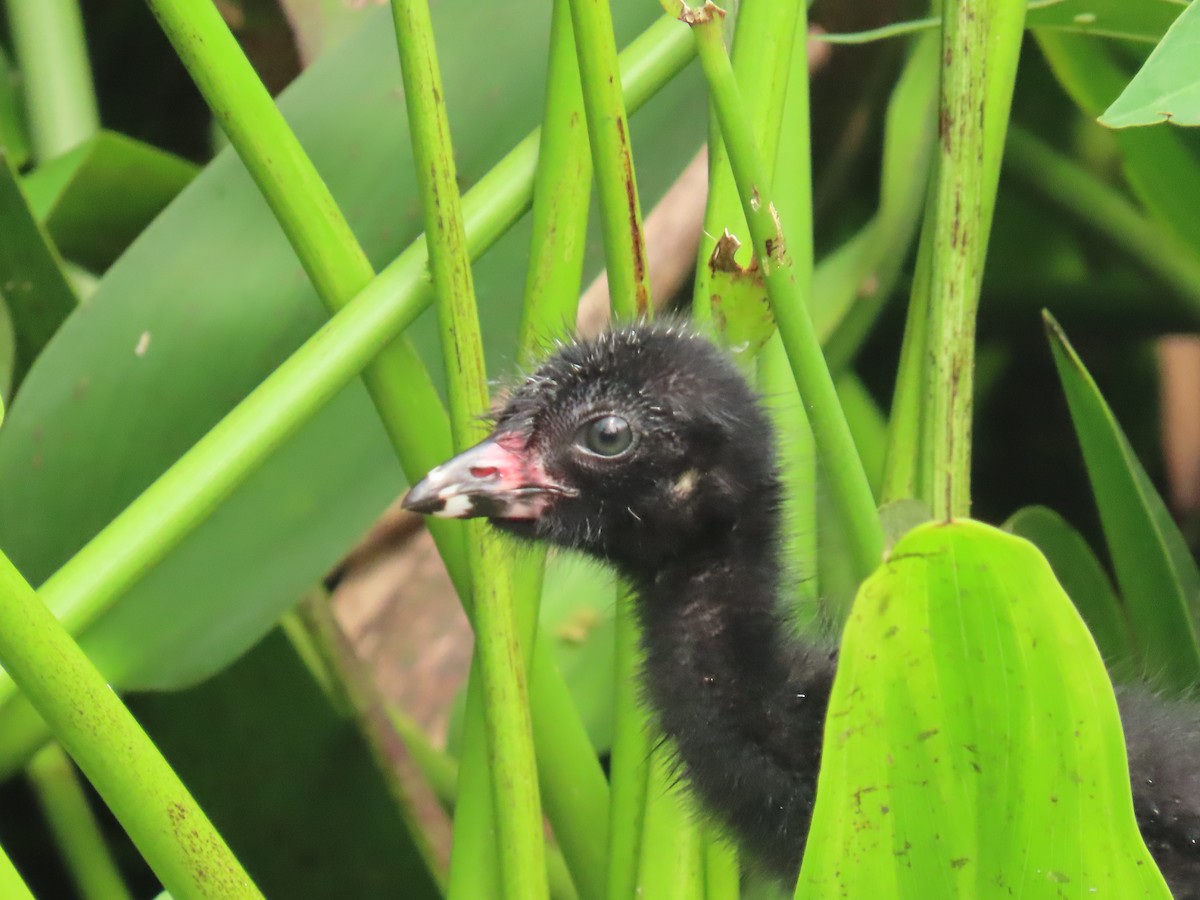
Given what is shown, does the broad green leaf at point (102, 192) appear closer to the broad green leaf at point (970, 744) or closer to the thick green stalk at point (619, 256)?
the thick green stalk at point (619, 256)

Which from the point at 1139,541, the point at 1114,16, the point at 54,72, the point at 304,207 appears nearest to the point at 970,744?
the point at 304,207

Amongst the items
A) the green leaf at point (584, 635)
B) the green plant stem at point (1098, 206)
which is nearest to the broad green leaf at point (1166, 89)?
the green leaf at point (584, 635)

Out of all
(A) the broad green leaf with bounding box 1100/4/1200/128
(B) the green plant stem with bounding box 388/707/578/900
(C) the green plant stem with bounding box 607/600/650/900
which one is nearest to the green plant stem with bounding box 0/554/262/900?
(C) the green plant stem with bounding box 607/600/650/900

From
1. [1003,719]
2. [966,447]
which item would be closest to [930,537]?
[1003,719]

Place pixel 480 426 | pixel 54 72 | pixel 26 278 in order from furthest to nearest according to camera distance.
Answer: pixel 54 72
pixel 26 278
pixel 480 426

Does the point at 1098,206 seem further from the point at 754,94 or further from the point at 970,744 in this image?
the point at 970,744

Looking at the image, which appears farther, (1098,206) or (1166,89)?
(1098,206)
